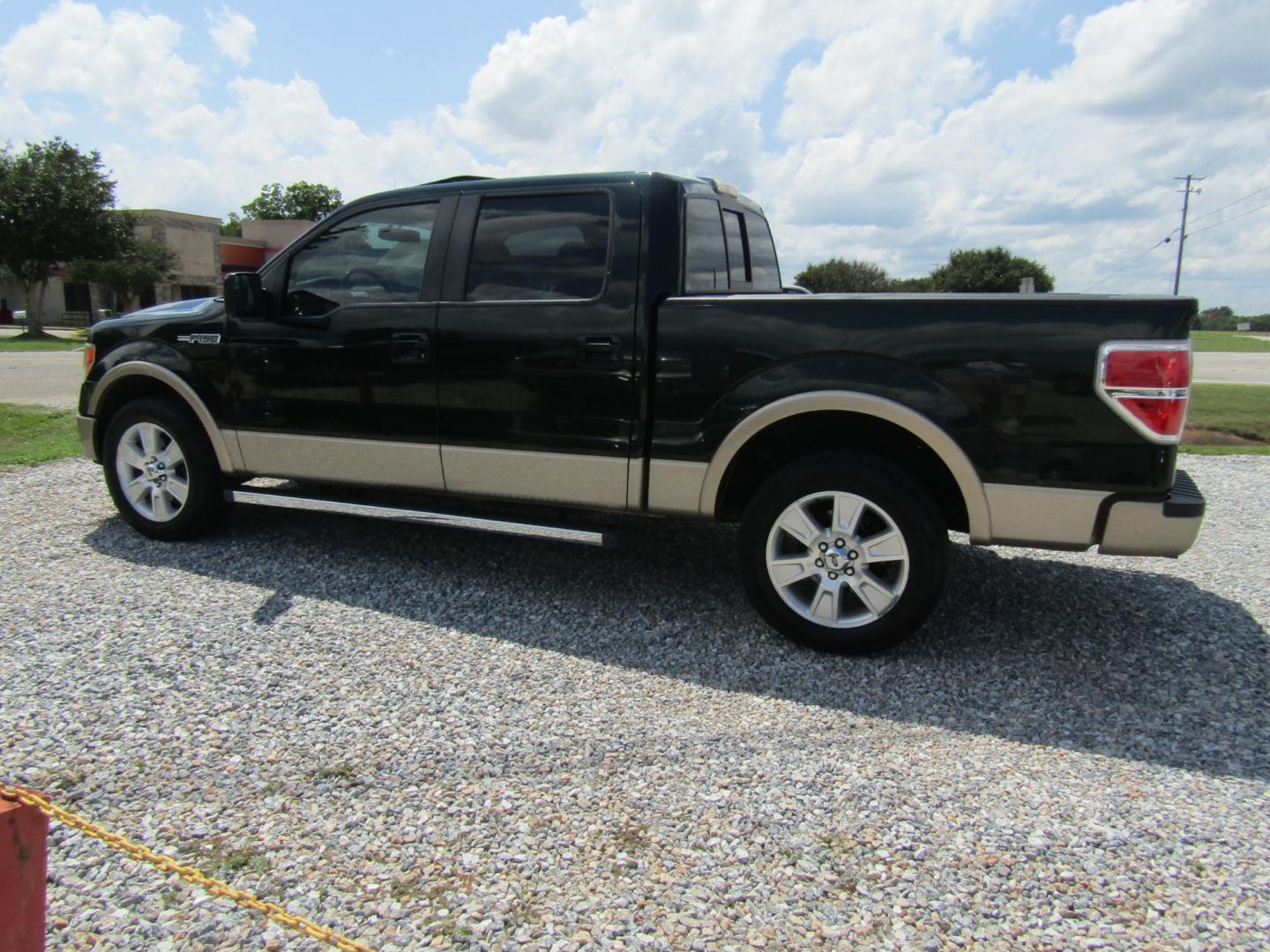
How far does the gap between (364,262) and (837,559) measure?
114 inches

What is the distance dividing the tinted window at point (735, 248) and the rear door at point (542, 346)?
0.82 metres

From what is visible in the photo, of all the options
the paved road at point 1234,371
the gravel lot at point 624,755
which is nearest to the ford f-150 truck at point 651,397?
the gravel lot at point 624,755

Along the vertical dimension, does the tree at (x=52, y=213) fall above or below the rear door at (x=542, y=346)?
above

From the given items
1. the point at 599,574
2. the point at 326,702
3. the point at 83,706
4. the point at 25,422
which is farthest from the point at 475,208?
the point at 25,422

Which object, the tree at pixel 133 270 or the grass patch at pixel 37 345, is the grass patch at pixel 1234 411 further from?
the tree at pixel 133 270

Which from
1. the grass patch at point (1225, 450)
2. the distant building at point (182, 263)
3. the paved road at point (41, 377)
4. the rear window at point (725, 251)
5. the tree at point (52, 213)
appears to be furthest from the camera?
the distant building at point (182, 263)

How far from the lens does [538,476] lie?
4.27m

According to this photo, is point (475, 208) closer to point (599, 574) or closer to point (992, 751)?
point (599, 574)

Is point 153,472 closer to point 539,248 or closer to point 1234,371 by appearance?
point 539,248

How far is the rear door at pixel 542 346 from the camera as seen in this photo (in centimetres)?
403

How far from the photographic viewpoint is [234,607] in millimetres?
4262

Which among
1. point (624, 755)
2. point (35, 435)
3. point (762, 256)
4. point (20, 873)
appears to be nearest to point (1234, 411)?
point (762, 256)

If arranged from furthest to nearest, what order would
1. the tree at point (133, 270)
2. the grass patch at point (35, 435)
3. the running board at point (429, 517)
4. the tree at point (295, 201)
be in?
the tree at point (295, 201), the tree at point (133, 270), the grass patch at point (35, 435), the running board at point (429, 517)

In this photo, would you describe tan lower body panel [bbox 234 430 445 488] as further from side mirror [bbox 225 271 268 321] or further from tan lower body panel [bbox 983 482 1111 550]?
tan lower body panel [bbox 983 482 1111 550]
